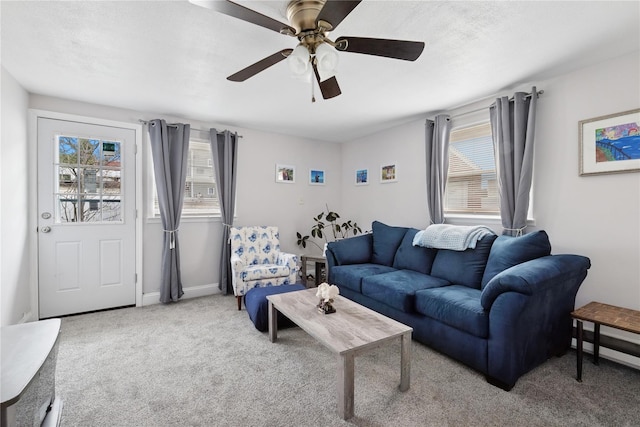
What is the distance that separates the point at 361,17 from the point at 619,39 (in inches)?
71.3

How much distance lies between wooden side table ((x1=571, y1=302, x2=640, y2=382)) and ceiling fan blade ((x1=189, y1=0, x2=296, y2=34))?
2.55 m

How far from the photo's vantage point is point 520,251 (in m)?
2.34

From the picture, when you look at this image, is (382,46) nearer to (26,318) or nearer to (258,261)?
(258,261)

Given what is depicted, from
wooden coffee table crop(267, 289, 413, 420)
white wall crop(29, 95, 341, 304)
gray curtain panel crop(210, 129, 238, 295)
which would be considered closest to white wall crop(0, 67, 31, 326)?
white wall crop(29, 95, 341, 304)

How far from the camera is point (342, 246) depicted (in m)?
3.62

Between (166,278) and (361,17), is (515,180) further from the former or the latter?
(166,278)

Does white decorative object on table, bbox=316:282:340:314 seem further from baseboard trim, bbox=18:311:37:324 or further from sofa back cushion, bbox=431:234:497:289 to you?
baseboard trim, bbox=18:311:37:324

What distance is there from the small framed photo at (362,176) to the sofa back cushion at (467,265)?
204cm

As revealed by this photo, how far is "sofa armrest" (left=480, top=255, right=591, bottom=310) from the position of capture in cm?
183

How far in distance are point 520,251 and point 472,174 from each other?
3.99 feet

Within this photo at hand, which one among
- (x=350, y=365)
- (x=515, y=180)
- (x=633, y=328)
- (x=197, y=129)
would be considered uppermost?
(x=197, y=129)

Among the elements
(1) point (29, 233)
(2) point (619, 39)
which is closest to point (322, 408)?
(2) point (619, 39)

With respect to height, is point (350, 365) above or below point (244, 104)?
below

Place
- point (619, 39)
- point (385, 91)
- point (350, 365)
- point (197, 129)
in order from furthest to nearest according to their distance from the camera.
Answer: point (197, 129) < point (385, 91) < point (619, 39) < point (350, 365)
